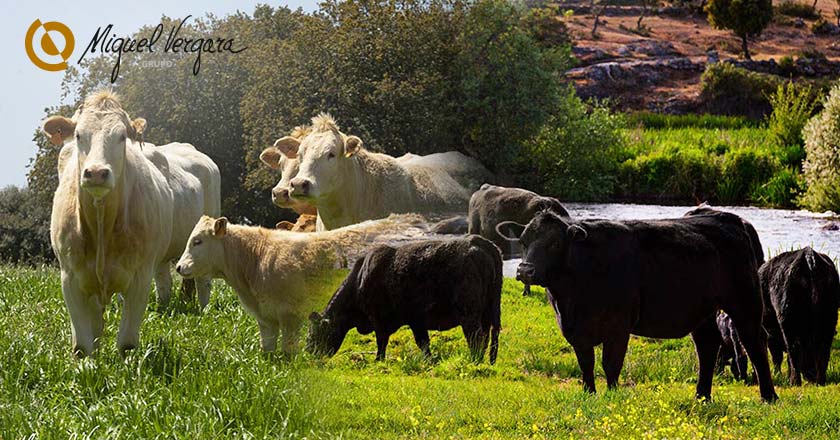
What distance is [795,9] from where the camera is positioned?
3030cm

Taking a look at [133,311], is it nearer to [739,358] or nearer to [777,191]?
[739,358]

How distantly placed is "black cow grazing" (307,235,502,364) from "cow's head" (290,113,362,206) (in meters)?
0.53

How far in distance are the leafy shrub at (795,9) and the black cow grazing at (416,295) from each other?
2570 centimetres

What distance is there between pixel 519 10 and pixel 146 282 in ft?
11.7

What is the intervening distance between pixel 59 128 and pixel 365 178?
2.22m

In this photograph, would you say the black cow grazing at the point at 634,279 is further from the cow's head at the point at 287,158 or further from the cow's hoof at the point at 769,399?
the cow's head at the point at 287,158

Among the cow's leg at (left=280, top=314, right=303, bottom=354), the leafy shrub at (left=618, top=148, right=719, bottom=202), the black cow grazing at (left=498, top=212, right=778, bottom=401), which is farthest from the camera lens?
the leafy shrub at (left=618, top=148, right=719, bottom=202)

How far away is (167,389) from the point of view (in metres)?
6.07

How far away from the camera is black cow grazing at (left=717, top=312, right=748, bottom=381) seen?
8.09 meters

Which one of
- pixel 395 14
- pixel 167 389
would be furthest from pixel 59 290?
pixel 395 14

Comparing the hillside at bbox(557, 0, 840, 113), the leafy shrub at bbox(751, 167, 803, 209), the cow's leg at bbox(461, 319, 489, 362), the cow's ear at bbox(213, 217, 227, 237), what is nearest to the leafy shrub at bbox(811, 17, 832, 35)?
the hillside at bbox(557, 0, 840, 113)

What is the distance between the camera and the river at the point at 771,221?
9398 mm

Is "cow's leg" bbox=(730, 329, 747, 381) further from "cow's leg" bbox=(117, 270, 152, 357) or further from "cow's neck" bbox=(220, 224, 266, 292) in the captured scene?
"cow's leg" bbox=(117, 270, 152, 357)

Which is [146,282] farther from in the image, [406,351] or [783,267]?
[783,267]
